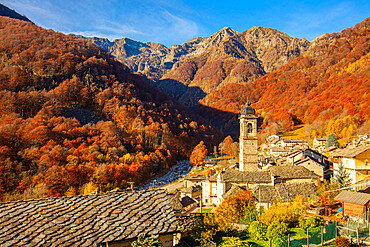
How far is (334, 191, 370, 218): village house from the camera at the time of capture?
17.3m

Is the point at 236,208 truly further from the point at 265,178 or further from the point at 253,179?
the point at 265,178

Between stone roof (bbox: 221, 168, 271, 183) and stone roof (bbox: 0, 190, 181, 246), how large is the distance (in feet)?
90.8

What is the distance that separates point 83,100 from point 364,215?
338ft

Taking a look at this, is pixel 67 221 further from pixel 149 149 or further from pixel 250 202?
pixel 149 149

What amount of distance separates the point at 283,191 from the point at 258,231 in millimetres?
15089

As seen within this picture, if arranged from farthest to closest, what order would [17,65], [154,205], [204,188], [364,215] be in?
[17,65] → [204,188] → [364,215] → [154,205]

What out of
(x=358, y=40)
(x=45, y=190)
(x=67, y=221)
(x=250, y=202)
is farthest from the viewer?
(x=358, y=40)

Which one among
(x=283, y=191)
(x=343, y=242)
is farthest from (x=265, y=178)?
(x=343, y=242)

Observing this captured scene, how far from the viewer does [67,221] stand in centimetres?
796

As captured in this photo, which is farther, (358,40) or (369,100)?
(358,40)

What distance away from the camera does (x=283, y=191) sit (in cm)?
3005

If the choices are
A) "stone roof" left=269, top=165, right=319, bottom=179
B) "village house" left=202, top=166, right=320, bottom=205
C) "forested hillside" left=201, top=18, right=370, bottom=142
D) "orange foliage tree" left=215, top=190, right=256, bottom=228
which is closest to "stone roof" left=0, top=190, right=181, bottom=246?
"orange foliage tree" left=215, top=190, right=256, bottom=228

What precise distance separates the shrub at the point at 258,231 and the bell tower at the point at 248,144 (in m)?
25.4

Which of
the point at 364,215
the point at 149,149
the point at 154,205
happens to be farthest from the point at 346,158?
the point at 149,149
